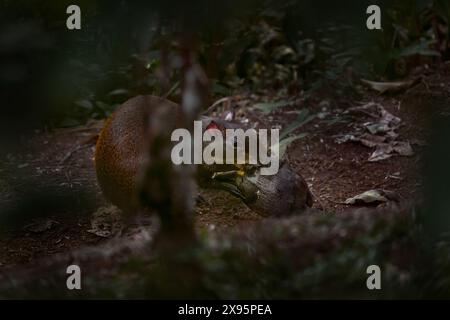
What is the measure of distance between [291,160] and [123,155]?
0.98 meters

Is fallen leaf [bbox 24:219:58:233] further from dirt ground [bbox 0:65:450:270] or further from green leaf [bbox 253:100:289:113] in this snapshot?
green leaf [bbox 253:100:289:113]

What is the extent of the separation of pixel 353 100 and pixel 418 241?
2.46 metres

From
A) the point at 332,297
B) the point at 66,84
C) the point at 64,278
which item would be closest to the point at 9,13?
the point at 66,84

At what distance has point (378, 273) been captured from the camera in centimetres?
169

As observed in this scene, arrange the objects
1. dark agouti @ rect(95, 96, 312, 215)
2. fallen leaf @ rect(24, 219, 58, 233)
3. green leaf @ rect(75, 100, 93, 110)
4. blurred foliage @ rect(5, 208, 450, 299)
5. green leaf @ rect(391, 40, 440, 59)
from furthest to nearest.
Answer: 1. green leaf @ rect(75, 100, 93, 110)
2. green leaf @ rect(391, 40, 440, 59)
3. fallen leaf @ rect(24, 219, 58, 233)
4. dark agouti @ rect(95, 96, 312, 215)
5. blurred foliage @ rect(5, 208, 450, 299)

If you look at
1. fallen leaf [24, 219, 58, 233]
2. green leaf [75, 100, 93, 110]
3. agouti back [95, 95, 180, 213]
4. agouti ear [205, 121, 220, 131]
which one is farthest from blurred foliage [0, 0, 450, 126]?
fallen leaf [24, 219, 58, 233]

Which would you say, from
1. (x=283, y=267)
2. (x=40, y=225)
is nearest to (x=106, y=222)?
(x=40, y=225)

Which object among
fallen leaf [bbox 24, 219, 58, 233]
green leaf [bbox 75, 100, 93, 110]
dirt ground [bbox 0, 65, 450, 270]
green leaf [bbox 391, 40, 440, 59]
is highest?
green leaf [bbox 391, 40, 440, 59]

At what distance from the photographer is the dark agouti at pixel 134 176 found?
2.98m

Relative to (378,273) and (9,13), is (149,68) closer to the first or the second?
(9,13)

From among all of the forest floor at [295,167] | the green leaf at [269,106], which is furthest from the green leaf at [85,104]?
the green leaf at [269,106]

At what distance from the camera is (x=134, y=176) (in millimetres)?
3031

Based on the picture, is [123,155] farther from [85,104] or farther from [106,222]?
[85,104]

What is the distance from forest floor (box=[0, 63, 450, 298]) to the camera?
306cm
